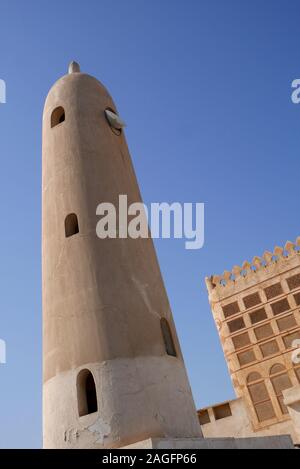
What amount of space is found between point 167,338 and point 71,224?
2819mm

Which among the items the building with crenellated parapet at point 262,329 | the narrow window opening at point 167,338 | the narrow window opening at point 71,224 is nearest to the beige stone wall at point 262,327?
the building with crenellated parapet at point 262,329

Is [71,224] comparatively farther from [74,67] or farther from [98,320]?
[74,67]

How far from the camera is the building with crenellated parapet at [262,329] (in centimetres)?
2414

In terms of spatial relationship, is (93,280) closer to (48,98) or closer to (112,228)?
(112,228)

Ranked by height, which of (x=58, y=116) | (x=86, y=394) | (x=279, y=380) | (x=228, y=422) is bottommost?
(x=86, y=394)

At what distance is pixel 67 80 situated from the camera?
37.2ft

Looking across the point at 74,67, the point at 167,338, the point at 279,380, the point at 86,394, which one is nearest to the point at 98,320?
the point at 86,394

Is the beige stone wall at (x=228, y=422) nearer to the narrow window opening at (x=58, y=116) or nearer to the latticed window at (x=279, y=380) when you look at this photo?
the latticed window at (x=279, y=380)

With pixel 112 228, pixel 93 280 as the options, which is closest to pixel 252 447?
pixel 93 280

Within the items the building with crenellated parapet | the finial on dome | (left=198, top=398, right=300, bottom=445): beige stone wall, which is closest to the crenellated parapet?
the building with crenellated parapet

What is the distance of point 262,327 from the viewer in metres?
26.2

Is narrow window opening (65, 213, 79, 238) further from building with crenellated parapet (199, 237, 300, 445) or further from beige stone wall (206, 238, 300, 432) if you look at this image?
beige stone wall (206, 238, 300, 432)

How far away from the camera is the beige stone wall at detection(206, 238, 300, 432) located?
79.8 ft

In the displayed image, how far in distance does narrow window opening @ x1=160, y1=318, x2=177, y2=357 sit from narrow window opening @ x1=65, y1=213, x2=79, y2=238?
2.38 meters
